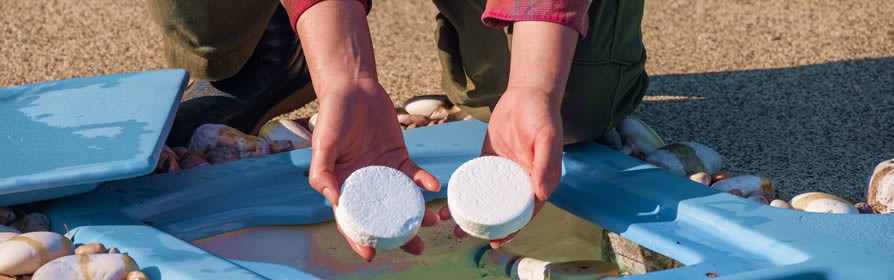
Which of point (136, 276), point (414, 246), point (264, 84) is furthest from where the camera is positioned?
point (264, 84)

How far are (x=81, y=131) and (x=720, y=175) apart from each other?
111 centimetres

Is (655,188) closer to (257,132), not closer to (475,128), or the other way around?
(475,128)

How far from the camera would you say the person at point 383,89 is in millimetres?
1644

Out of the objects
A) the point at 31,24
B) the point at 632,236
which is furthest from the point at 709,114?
the point at 31,24

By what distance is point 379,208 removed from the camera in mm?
1545

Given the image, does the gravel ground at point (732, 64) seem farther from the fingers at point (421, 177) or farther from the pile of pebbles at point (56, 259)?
the pile of pebbles at point (56, 259)

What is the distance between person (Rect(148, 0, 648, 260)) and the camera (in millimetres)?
1644

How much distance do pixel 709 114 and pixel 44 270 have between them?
5.04 feet

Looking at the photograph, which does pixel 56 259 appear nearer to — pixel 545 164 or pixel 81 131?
pixel 81 131

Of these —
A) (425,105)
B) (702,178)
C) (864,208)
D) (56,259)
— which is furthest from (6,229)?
(864,208)

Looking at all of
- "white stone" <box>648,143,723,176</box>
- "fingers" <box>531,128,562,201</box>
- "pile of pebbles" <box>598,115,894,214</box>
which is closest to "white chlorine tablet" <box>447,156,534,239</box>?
"fingers" <box>531,128,562,201</box>

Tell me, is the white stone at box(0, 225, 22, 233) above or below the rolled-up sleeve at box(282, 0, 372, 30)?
below

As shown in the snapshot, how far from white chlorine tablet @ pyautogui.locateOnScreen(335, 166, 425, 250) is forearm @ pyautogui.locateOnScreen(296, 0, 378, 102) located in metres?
0.17

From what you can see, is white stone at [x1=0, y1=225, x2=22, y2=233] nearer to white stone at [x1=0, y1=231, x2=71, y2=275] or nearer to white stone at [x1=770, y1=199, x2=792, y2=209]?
white stone at [x1=0, y1=231, x2=71, y2=275]
